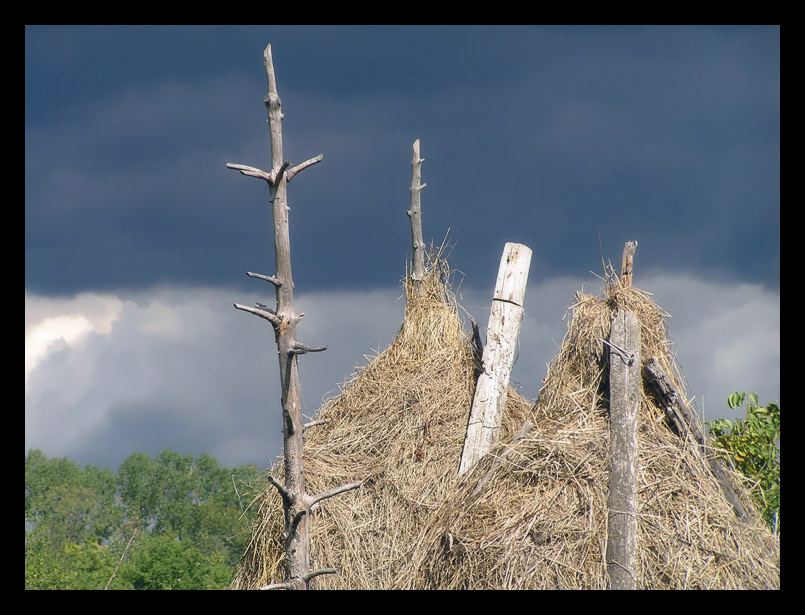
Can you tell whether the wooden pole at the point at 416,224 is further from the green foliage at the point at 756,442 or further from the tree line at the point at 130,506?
the tree line at the point at 130,506

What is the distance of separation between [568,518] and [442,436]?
119 inches

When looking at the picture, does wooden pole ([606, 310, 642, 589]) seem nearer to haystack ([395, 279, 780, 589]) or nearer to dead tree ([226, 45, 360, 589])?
haystack ([395, 279, 780, 589])

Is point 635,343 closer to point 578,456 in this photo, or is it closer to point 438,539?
point 578,456

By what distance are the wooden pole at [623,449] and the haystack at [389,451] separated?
7.85ft

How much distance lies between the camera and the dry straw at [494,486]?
29.2 feet

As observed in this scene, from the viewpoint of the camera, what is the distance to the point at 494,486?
9750 millimetres

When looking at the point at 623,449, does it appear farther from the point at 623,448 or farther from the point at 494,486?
the point at 494,486

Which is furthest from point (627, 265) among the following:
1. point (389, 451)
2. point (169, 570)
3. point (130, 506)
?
point (130, 506)

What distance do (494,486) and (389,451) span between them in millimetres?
2473

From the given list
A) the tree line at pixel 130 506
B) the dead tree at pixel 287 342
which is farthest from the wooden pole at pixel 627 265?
the tree line at pixel 130 506

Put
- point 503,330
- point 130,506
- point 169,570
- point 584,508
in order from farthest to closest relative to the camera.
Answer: point 130,506 → point 169,570 → point 503,330 → point 584,508

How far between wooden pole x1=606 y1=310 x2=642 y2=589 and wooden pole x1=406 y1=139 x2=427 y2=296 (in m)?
4.27

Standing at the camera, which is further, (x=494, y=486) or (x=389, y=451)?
(x=389, y=451)

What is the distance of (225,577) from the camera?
1075 inches
